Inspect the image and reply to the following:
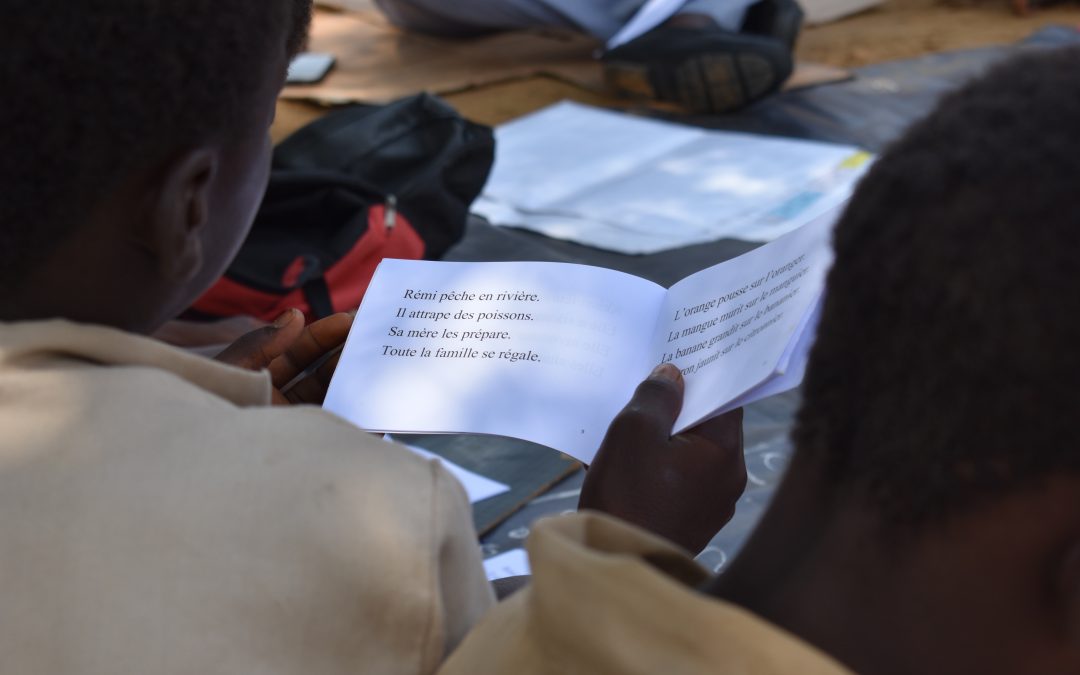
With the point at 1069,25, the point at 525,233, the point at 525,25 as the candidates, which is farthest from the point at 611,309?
the point at 1069,25

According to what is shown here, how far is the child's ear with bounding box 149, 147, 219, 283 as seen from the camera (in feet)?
2.62

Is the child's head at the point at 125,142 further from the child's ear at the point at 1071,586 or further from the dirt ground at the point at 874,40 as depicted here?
the dirt ground at the point at 874,40

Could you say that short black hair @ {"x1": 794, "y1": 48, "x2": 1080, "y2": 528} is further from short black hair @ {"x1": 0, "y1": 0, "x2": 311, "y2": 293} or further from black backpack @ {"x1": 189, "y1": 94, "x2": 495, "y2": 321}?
black backpack @ {"x1": 189, "y1": 94, "x2": 495, "y2": 321}

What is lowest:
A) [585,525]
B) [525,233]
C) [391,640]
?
[525,233]

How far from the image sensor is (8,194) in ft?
2.49

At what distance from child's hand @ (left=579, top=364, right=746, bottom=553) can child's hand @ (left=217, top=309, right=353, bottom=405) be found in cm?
32

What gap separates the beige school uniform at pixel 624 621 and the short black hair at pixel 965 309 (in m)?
0.09

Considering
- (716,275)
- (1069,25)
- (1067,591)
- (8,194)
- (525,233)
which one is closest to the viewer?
(1067,591)

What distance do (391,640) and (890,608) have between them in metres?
0.32

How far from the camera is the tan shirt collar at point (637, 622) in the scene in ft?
1.88

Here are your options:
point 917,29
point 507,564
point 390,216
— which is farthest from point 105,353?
point 917,29

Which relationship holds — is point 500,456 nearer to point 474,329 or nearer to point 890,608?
point 474,329

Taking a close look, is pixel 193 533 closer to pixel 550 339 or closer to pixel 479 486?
pixel 550 339

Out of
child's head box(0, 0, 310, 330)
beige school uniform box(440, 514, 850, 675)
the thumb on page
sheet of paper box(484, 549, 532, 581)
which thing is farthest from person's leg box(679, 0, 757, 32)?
beige school uniform box(440, 514, 850, 675)
